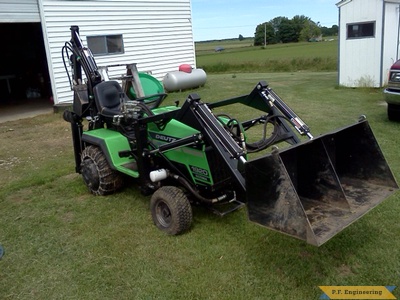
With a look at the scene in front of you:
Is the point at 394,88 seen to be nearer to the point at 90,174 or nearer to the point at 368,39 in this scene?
the point at 368,39

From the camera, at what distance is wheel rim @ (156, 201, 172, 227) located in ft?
13.1

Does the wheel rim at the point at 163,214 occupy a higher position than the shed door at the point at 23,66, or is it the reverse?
the shed door at the point at 23,66

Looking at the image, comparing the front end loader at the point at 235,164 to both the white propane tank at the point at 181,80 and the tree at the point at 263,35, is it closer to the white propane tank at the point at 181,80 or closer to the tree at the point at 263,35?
the white propane tank at the point at 181,80

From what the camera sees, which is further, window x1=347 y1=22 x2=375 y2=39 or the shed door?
the shed door

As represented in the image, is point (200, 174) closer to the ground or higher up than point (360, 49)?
closer to the ground

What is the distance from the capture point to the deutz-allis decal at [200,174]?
3.82 metres

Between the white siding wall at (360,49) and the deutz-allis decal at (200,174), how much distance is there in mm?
10153

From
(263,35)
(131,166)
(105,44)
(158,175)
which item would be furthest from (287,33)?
(158,175)

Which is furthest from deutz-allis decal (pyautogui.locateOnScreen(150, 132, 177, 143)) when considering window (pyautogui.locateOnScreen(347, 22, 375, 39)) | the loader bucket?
window (pyautogui.locateOnScreen(347, 22, 375, 39))

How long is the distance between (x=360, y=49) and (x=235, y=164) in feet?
34.7

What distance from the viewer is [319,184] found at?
11.1 ft

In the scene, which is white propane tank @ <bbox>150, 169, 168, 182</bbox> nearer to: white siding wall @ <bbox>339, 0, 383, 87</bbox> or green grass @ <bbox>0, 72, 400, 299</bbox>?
green grass @ <bbox>0, 72, 400, 299</bbox>

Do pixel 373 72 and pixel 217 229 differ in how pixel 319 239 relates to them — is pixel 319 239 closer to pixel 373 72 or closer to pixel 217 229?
pixel 217 229

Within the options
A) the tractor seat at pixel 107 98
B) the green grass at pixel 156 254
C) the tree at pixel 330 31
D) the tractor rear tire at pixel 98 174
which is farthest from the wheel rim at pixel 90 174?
the tree at pixel 330 31
